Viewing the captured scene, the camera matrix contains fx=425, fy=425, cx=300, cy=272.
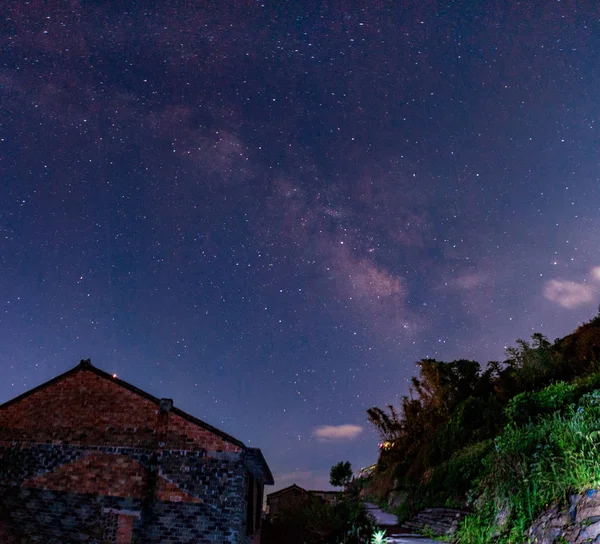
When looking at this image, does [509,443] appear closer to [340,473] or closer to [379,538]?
[379,538]

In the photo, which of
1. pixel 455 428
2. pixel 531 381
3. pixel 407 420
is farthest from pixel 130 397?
pixel 407 420

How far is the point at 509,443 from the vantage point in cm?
1041

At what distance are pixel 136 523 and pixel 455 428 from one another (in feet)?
41.5

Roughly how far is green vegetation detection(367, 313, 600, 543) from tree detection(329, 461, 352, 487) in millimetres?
29920

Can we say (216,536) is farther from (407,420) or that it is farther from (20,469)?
(407,420)

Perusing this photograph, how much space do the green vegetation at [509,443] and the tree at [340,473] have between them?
29920mm

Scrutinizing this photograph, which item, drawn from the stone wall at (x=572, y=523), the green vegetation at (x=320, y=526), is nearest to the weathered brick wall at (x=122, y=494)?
the green vegetation at (x=320, y=526)

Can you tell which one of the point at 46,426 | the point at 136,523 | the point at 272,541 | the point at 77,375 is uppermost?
the point at 77,375

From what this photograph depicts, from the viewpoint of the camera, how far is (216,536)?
11.6m

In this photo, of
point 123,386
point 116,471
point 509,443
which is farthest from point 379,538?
point 123,386

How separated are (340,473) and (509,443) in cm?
5070

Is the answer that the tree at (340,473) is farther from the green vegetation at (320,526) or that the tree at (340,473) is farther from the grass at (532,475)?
the grass at (532,475)

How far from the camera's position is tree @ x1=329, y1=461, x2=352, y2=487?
2168 inches

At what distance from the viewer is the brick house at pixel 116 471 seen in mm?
11859
